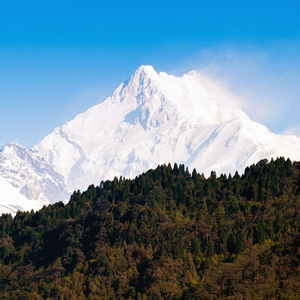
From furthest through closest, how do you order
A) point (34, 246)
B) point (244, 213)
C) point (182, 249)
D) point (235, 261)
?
point (34, 246) < point (244, 213) < point (182, 249) < point (235, 261)

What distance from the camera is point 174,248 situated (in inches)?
6481

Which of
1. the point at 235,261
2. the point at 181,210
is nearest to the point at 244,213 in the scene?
the point at 181,210

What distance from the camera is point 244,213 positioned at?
588 feet

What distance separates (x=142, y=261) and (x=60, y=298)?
905 inches

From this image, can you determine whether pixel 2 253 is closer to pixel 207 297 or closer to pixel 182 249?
pixel 182 249

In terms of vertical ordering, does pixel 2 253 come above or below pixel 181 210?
below

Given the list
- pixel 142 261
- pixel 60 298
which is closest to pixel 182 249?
pixel 142 261

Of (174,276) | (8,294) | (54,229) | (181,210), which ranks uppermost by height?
(181,210)

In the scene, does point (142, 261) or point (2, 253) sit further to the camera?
point (2, 253)

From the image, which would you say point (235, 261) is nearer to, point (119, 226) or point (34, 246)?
point (119, 226)

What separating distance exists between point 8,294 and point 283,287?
80.7 meters

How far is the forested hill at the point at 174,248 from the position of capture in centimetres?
13475

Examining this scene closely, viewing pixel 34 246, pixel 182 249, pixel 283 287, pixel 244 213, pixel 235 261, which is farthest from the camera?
pixel 34 246

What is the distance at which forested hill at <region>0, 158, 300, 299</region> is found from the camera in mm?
134750
